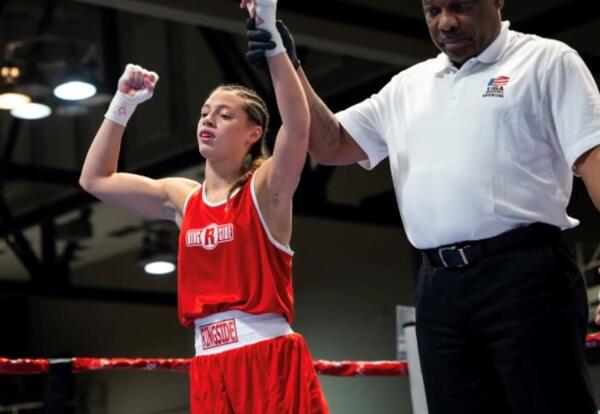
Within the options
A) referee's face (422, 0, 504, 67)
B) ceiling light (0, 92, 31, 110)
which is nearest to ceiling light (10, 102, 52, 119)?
ceiling light (0, 92, 31, 110)

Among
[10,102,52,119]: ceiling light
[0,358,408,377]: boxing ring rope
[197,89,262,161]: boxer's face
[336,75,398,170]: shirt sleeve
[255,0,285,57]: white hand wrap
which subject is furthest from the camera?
[10,102,52,119]: ceiling light

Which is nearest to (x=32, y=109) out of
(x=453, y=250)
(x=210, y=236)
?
(x=210, y=236)

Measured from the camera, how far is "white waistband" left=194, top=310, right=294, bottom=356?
2652 mm

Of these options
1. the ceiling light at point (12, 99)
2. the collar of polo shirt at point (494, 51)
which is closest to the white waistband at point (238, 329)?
the collar of polo shirt at point (494, 51)

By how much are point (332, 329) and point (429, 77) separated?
8.56 meters

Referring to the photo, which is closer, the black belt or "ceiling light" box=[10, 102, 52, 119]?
the black belt

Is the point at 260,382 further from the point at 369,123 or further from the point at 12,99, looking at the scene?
the point at 12,99

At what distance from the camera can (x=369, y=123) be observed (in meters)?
2.42

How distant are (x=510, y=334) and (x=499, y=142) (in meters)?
0.34

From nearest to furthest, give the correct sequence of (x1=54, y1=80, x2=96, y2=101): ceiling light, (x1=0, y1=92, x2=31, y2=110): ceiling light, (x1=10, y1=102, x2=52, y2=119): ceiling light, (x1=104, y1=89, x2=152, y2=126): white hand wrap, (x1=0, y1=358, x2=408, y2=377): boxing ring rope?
(x1=104, y1=89, x2=152, y2=126): white hand wrap, (x1=0, y1=358, x2=408, y2=377): boxing ring rope, (x1=54, y1=80, x2=96, y2=101): ceiling light, (x1=0, y1=92, x2=31, y2=110): ceiling light, (x1=10, y1=102, x2=52, y2=119): ceiling light

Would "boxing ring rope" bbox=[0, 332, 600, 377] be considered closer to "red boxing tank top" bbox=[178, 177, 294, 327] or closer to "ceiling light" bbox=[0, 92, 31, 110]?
"red boxing tank top" bbox=[178, 177, 294, 327]

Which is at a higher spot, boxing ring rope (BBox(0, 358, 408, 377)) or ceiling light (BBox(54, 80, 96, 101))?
ceiling light (BBox(54, 80, 96, 101))

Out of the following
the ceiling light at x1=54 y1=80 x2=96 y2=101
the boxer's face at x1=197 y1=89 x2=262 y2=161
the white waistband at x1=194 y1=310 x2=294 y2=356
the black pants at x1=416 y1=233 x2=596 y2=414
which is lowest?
the black pants at x1=416 y1=233 x2=596 y2=414

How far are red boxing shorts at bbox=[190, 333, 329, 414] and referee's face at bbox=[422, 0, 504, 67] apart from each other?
2.65 feet
